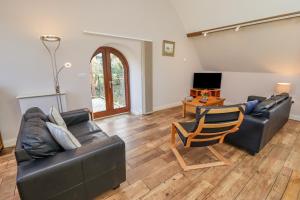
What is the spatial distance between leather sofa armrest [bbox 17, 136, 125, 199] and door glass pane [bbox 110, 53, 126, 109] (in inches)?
113

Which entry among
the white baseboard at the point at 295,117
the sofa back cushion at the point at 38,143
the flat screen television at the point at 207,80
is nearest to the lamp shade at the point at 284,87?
the white baseboard at the point at 295,117

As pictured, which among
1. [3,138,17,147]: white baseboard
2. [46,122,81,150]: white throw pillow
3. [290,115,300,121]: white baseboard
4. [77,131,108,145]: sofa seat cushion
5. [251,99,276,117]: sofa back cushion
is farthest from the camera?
[290,115,300,121]: white baseboard

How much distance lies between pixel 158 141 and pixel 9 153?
2.53 metres

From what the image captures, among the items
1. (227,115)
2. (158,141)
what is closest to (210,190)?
(227,115)

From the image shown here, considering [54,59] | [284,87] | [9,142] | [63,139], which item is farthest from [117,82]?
[284,87]

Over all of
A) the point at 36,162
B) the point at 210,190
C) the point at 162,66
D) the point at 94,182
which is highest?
the point at 162,66

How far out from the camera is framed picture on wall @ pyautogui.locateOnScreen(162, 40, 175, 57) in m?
4.50

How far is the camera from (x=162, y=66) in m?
4.61

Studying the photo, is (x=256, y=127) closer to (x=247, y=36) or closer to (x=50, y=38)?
(x=247, y=36)

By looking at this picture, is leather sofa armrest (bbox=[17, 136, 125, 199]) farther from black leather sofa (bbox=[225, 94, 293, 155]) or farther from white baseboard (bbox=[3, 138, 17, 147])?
white baseboard (bbox=[3, 138, 17, 147])

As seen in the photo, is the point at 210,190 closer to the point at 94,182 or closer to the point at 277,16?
the point at 94,182

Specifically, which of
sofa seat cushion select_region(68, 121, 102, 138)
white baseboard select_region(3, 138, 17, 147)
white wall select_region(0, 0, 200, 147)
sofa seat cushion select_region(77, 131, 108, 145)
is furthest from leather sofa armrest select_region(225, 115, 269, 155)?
white baseboard select_region(3, 138, 17, 147)

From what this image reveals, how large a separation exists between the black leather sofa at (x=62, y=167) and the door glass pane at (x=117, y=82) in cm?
267

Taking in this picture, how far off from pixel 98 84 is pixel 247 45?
4.15m
